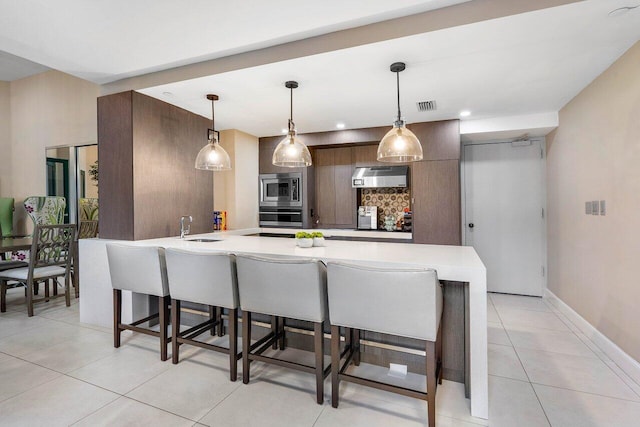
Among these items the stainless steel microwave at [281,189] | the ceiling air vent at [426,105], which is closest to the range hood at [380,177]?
the stainless steel microwave at [281,189]

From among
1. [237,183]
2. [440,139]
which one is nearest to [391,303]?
[440,139]

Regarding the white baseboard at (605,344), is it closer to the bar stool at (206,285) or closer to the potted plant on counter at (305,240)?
the potted plant on counter at (305,240)

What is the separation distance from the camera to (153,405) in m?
1.91

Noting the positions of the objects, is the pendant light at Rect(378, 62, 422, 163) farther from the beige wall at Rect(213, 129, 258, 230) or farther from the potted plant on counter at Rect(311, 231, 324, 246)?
the beige wall at Rect(213, 129, 258, 230)

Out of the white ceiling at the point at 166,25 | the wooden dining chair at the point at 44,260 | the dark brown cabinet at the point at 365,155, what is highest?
the white ceiling at the point at 166,25

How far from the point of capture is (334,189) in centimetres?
491

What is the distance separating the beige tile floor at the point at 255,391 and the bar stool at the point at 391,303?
32 cm

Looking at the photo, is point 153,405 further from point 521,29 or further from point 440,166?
point 440,166

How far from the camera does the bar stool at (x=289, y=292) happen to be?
6.19 feet

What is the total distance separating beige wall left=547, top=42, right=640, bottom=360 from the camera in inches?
88.0

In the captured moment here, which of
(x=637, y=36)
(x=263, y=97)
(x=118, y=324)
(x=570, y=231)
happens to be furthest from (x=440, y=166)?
(x=118, y=324)

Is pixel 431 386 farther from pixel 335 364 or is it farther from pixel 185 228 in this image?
pixel 185 228

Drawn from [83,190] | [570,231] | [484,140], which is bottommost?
[570,231]

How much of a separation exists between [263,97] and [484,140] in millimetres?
3133
